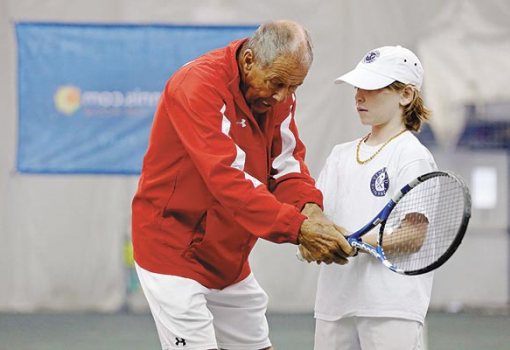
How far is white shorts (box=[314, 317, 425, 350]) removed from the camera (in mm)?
2867

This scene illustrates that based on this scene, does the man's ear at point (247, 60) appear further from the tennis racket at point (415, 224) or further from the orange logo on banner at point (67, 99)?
the orange logo on banner at point (67, 99)

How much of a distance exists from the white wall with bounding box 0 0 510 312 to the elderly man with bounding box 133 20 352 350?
4.06m

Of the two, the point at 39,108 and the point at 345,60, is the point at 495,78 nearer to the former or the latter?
the point at 345,60

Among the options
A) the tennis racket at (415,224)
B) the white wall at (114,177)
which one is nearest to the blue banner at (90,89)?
the white wall at (114,177)

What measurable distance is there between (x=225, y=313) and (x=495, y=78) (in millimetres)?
4697

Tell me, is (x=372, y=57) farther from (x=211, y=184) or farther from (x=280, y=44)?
(x=211, y=184)

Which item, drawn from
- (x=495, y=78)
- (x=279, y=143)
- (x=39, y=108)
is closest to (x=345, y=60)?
(x=495, y=78)

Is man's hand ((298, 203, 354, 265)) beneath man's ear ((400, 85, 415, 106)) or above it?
beneath

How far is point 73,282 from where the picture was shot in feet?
24.3

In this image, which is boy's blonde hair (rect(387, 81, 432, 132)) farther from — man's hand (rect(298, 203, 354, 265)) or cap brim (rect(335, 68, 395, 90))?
man's hand (rect(298, 203, 354, 265))

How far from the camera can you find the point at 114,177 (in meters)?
7.30

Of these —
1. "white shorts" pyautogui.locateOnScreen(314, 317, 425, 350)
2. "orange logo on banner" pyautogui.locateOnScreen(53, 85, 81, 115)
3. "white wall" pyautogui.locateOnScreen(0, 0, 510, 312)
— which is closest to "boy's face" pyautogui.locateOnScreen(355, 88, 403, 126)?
"white shorts" pyautogui.locateOnScreen(314, 317, 425, 350)

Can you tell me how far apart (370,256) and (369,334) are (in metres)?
0.25

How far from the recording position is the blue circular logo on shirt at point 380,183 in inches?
115
